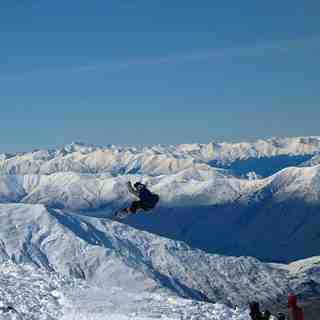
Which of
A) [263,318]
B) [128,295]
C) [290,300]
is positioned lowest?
[128,295]

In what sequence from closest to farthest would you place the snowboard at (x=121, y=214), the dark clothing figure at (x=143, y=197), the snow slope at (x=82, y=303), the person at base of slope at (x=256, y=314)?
the person at base of slope at (x=256, y=314), the dark clothing figure at (x=143, y=197), the snowboard at (x=121, y=214), the snow slope at (x=82, y=303)

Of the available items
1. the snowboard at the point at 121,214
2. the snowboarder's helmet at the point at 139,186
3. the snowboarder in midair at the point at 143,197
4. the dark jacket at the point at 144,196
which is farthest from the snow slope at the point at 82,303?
the snowboarder's helmet at the point at 139,186

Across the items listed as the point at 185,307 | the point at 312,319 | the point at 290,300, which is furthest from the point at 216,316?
the point at 312,319

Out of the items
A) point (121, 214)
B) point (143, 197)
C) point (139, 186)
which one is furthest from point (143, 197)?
point (121, 214)

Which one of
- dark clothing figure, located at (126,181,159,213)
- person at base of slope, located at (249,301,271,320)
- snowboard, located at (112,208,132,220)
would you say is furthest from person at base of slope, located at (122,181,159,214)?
person at base of slope, located at (249,301,271,320)

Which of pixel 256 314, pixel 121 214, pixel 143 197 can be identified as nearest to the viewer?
pixel 256 314

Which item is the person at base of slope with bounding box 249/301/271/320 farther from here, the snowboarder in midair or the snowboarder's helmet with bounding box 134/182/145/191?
the snowboarder's helmet with bounding box 134/182/145/191

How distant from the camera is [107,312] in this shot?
1946 inches

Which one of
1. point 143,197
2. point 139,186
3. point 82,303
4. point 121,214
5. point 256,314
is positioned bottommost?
point 82,303

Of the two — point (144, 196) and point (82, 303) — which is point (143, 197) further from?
point (82, 303)

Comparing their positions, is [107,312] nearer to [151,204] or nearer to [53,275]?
[53,275]

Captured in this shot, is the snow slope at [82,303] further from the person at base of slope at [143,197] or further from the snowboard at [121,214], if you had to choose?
the person at base of slope at [143,197]

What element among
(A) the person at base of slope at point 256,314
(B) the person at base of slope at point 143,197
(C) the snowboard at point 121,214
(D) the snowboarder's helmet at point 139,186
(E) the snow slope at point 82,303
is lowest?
(E) the snow slope at point 82,303

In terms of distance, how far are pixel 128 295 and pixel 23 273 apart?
11.0 metres
